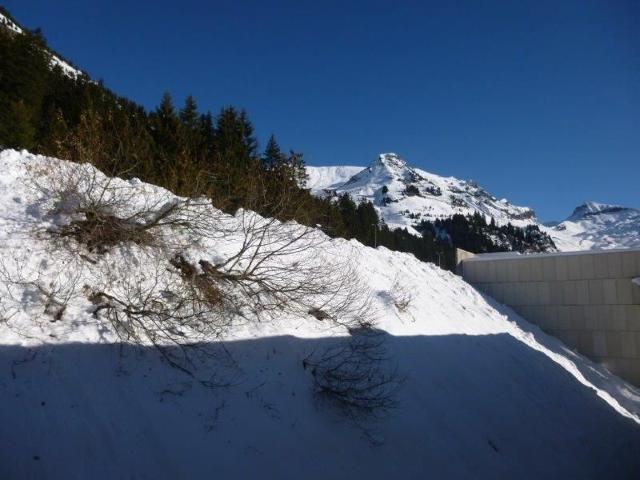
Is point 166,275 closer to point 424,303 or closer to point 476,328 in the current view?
point 424,303

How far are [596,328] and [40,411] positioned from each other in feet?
53.6

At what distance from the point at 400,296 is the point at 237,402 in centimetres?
578

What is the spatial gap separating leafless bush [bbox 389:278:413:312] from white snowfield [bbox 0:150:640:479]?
0.34 ft

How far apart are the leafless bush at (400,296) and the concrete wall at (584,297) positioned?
7.60 metres

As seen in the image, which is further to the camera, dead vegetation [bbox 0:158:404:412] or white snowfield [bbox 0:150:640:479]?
dead vegetation [bbox 0:158:404:412]

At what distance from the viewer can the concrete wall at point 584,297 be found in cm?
1515

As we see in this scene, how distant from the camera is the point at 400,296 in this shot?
1019 centimetres

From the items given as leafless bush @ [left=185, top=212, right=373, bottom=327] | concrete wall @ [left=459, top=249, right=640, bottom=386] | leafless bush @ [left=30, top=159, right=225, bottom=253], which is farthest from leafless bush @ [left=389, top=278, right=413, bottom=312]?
concrete wall @ [left=459, top=249, right=640, bottom=386]

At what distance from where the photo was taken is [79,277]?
5305mm

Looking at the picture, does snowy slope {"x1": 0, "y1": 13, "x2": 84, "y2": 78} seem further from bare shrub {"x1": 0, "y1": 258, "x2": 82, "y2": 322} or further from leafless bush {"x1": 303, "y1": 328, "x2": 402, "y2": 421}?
leafless bush {"x1": 303, "y1": 328, "x2": 402, "y2": 421}

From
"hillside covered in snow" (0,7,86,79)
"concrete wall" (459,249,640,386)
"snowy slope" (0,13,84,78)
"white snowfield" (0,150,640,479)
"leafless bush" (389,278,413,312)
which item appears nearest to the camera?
"white snowfield" (0,150,640,479)

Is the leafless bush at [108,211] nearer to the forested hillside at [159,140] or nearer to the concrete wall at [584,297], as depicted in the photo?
the forested hillside at [159,140]

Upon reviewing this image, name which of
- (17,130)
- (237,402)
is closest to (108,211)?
(237,402)

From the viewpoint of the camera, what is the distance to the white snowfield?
394 cm
